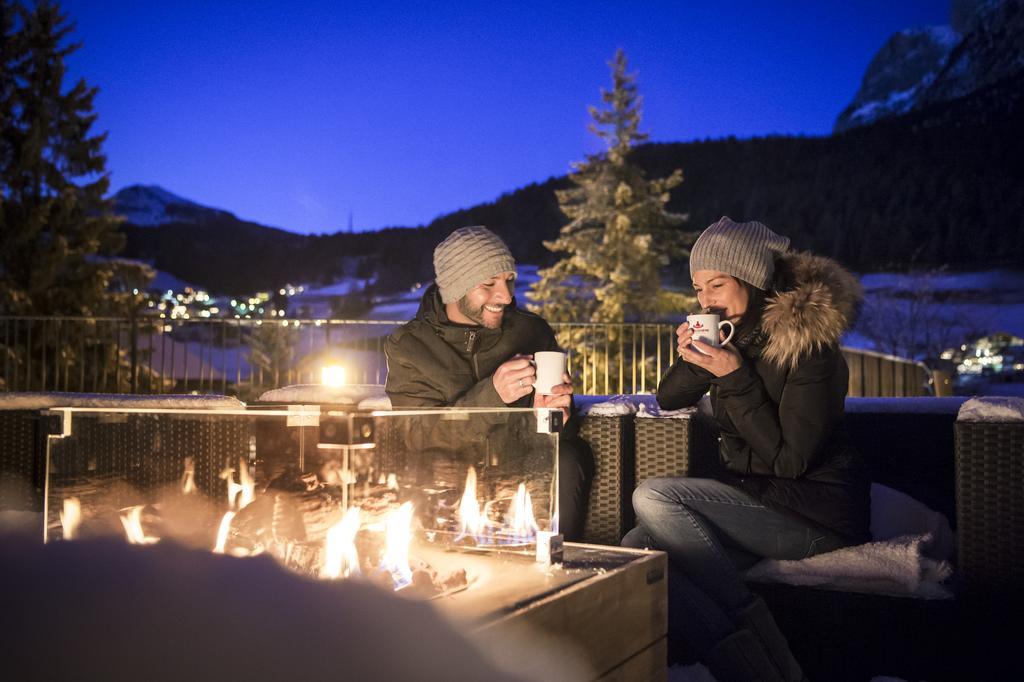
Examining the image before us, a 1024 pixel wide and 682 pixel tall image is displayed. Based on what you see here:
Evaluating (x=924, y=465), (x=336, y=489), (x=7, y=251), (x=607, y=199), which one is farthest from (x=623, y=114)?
(x=336, y=489)

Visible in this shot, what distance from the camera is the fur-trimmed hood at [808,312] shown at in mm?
2189

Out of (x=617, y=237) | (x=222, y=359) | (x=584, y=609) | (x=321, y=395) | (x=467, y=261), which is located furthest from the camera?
(x=617, y=237)

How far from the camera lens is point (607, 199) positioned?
16.3m

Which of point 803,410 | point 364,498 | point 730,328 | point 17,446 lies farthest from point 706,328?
point 17,446

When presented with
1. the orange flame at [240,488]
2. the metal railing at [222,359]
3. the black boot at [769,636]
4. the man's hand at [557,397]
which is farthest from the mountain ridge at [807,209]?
the orange flame at [240,488]

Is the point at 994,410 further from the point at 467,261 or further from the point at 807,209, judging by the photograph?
the point at 807,209

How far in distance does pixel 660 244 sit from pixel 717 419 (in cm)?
1472

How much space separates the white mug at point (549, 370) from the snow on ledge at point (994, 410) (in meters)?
1.11

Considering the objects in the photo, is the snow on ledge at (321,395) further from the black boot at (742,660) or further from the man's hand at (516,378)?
the black boot at (742,660)

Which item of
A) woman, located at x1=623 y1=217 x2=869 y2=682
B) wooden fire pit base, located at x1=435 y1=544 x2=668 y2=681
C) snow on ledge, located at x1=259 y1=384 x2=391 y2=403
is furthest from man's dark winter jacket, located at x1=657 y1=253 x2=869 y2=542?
snow on ledge, located at x1=259 y1=384 x2=391 y2=403

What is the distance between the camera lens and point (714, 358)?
2197 mm

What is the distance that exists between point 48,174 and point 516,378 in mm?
13846

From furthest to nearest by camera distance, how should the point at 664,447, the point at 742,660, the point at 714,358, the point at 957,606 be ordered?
the point at 664,447 → the point at 714,358 → the point at 957,606 → the point at 742,660

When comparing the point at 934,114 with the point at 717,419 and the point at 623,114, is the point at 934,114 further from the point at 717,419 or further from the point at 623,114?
the point at 717,419
